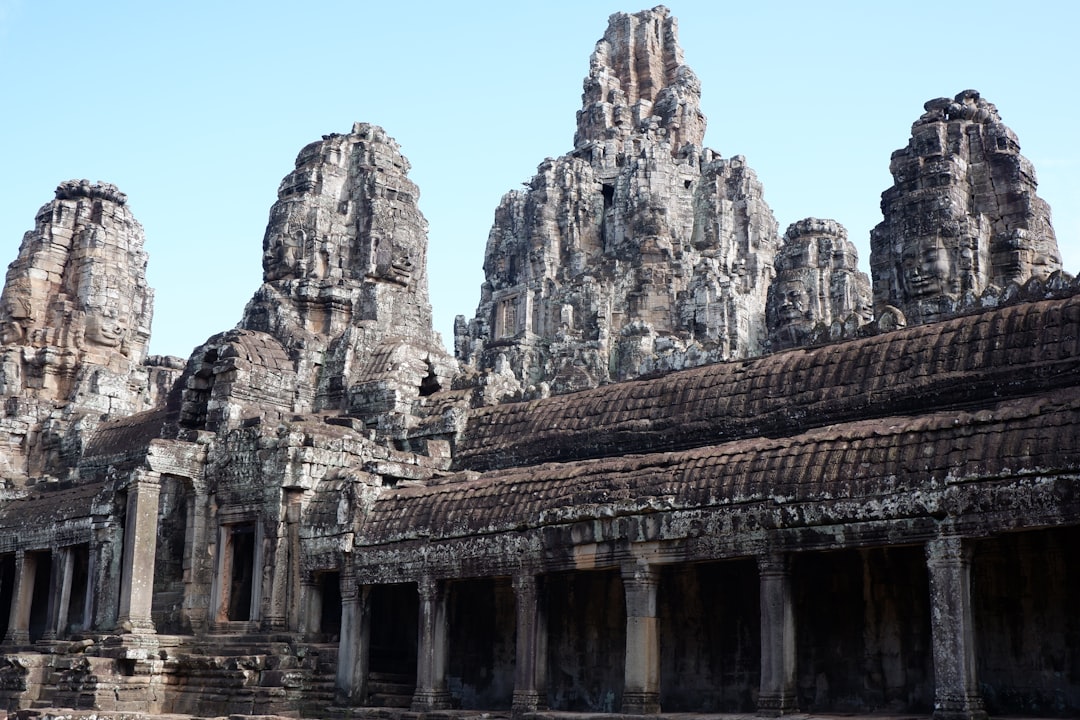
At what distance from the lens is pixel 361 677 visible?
22.3 metres

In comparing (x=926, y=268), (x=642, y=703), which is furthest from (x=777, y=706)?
(x=926, y=268)

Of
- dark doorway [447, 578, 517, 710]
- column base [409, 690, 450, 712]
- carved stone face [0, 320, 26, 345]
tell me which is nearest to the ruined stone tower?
dark doorway [447, 578, 517, 710]

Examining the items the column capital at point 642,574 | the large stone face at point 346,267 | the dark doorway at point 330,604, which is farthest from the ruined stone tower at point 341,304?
the column capital at point 642,574

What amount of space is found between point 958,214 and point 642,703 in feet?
51.5

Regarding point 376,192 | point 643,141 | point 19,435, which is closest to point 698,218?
point 643,141

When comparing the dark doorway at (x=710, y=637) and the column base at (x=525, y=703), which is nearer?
the column base at (x=525, y=703)

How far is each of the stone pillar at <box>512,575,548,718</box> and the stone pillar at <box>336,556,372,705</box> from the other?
146 inches

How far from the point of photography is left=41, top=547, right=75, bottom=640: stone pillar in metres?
28.5

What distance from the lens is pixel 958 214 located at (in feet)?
93.7

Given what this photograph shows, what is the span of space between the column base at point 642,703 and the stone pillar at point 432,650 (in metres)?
4.18

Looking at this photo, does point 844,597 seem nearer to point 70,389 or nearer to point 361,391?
point 361,391

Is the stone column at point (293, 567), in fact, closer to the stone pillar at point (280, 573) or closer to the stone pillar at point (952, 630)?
the stone pillar at point (280, 573)

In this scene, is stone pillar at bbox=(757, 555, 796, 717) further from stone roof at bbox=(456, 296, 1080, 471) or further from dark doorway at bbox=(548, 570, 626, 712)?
dark doorway at bbox=(548, 570, 626, 712)

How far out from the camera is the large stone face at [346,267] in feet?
101
